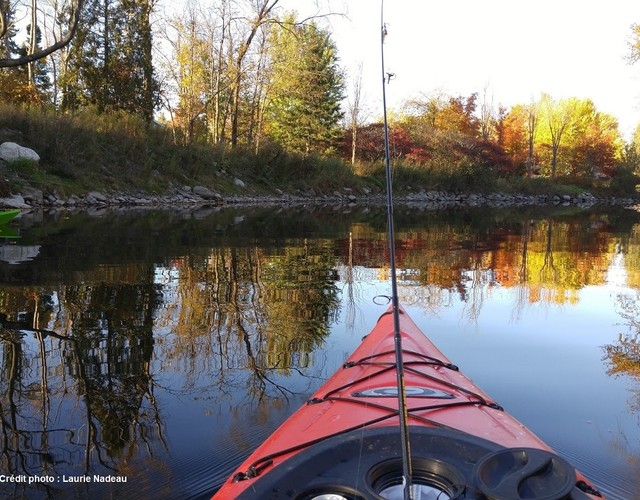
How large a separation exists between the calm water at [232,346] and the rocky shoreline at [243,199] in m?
6.21

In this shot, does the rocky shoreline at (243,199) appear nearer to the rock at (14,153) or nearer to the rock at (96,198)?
the rock at (96,198)

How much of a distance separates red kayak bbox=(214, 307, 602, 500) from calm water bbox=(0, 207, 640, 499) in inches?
27.7

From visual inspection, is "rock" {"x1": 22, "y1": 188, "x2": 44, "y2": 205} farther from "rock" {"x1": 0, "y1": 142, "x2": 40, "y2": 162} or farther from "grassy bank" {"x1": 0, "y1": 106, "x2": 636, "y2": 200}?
"rock" {"x1": 0, "y1": 142, "x2": 40, "y2": 162}

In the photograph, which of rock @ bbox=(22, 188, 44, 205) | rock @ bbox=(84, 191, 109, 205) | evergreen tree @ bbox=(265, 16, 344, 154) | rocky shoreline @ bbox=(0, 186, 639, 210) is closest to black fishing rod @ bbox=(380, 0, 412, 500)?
rocky shoreline @ bbox=(0, 186, 639, 210)

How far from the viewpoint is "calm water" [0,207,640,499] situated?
2512 millimetres

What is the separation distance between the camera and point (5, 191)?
1327 cm

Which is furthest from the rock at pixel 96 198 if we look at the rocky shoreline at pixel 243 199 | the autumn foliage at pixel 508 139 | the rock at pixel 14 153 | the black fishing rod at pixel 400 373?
the autumn foliage at pixel 508 139

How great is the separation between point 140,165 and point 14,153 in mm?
5078

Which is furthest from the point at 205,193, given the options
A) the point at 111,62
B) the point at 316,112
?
the point at 316,112

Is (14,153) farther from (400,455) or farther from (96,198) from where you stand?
(400,455)

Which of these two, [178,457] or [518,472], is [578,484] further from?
[178,457]

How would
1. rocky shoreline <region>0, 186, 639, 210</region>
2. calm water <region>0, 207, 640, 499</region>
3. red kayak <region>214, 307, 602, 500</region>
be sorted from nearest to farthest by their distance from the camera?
1. red kayak <region>214, 307, 602, 500</region>
2. calm water <region>0, 207, 640, 499</region>
3. rocky shoreline <region>0, 186, 639, 210</region>

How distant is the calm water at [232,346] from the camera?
2.51 meters

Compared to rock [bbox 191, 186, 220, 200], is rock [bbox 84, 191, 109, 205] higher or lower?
lower
